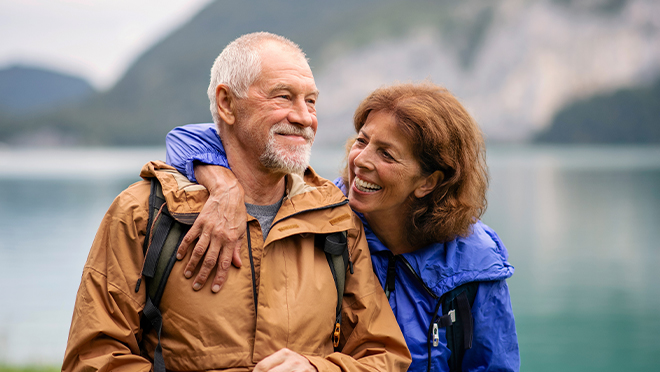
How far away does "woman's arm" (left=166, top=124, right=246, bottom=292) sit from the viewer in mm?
2742

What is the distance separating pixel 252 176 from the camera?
3.20 m

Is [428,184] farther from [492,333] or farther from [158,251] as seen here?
[158,251]

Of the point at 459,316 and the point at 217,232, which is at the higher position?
the point at 217,232

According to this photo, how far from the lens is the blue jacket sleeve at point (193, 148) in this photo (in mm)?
3080

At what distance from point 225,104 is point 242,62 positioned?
0.26m

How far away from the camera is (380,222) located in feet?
12.1

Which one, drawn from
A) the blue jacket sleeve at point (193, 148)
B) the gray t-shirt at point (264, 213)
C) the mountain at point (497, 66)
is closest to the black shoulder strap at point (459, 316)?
the gray t-shirt at point (264, 213)

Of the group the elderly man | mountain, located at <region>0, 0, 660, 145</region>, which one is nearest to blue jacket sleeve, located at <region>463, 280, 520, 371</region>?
the elderly man

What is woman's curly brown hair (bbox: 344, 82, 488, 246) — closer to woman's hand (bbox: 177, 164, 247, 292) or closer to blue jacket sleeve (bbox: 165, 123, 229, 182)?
blue jacket sleeve (bbox: 165, 123, 229, 182)

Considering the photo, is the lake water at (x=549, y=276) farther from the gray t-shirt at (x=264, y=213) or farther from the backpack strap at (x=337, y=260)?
the backpack strap at (x=337, y=260)

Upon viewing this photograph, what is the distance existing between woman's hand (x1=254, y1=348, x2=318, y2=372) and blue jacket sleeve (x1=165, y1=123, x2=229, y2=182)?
39.9 inches

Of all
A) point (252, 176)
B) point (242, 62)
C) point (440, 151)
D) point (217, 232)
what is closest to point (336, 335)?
point (217, 232)

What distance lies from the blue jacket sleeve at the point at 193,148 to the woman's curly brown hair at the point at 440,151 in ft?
3.42

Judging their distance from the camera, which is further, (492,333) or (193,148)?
(492,333)
